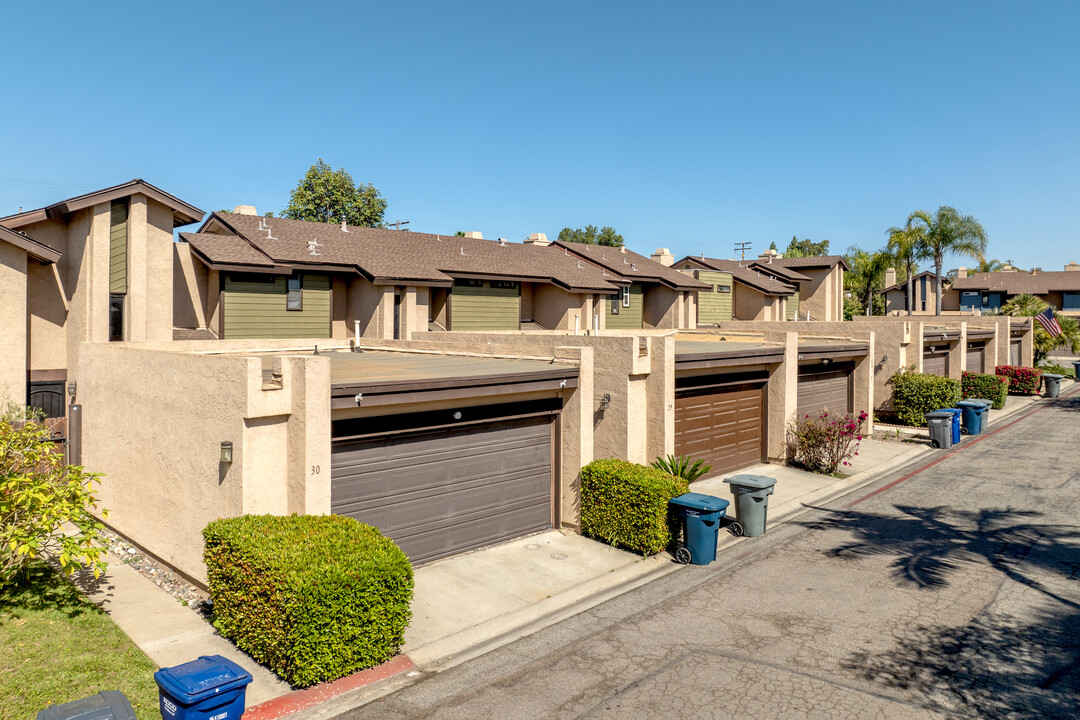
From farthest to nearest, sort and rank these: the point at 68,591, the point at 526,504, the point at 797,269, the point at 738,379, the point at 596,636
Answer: the point at 797,269 → the point at 738,379 → the point at 526,504 → the point at 68,591 → the point at 596,636

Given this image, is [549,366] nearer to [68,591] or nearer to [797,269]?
[68,591]

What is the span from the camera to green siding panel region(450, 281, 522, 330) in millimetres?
26062

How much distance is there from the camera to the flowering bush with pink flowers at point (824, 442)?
17328 millimetres

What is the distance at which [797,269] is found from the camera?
170 ft

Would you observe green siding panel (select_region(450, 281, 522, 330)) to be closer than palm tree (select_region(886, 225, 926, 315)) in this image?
Yes

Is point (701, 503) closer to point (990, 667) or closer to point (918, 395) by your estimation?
point (990, 667)

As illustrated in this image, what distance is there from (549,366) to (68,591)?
26.3 feet

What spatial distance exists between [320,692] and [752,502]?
817 cm

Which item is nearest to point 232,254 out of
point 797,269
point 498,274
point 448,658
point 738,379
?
point 498,274

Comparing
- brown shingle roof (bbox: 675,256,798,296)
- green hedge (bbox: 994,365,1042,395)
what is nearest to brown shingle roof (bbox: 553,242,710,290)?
brown shingle roof (bbox: 675,256,798,296)

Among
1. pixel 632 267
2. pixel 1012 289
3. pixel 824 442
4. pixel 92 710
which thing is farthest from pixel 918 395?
pixel 1012 289

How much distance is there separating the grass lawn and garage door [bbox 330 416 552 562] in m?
3.10

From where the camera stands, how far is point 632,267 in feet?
115

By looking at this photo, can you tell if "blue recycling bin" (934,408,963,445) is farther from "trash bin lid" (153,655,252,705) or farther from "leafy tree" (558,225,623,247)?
"leafy tree" (558,225,623,247)
